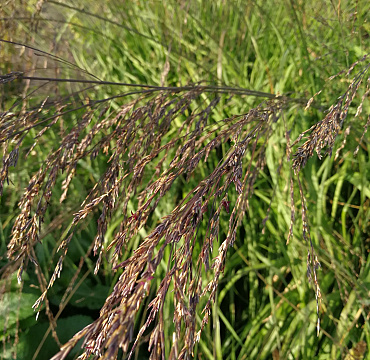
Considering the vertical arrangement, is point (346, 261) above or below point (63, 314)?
below

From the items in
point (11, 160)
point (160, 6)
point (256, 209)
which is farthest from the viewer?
point (160, 6)

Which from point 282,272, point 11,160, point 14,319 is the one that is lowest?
point 282,272

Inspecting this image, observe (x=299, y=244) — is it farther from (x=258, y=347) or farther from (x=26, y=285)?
(x=26, y=285)

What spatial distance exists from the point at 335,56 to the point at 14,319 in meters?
1.51

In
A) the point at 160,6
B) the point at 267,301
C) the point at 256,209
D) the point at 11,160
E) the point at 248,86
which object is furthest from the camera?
the point at 160,6

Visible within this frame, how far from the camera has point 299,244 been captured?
1.59 meters

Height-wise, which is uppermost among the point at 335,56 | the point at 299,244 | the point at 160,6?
the point at 160,6

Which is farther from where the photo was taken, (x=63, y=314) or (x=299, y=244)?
(x=63, y=314)

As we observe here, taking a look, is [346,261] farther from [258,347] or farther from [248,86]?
[248,86]

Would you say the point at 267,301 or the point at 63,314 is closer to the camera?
the point at 267,301

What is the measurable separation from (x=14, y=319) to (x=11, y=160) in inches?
32.8

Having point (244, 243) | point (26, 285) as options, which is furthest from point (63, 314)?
point (244, 243)

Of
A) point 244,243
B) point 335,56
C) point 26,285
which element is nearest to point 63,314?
point 26,285

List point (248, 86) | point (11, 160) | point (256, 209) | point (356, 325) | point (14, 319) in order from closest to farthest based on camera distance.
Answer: point (11, 160) < point (356, 325) < point (14, 319) < point (256, 209) < point (248, 86)
